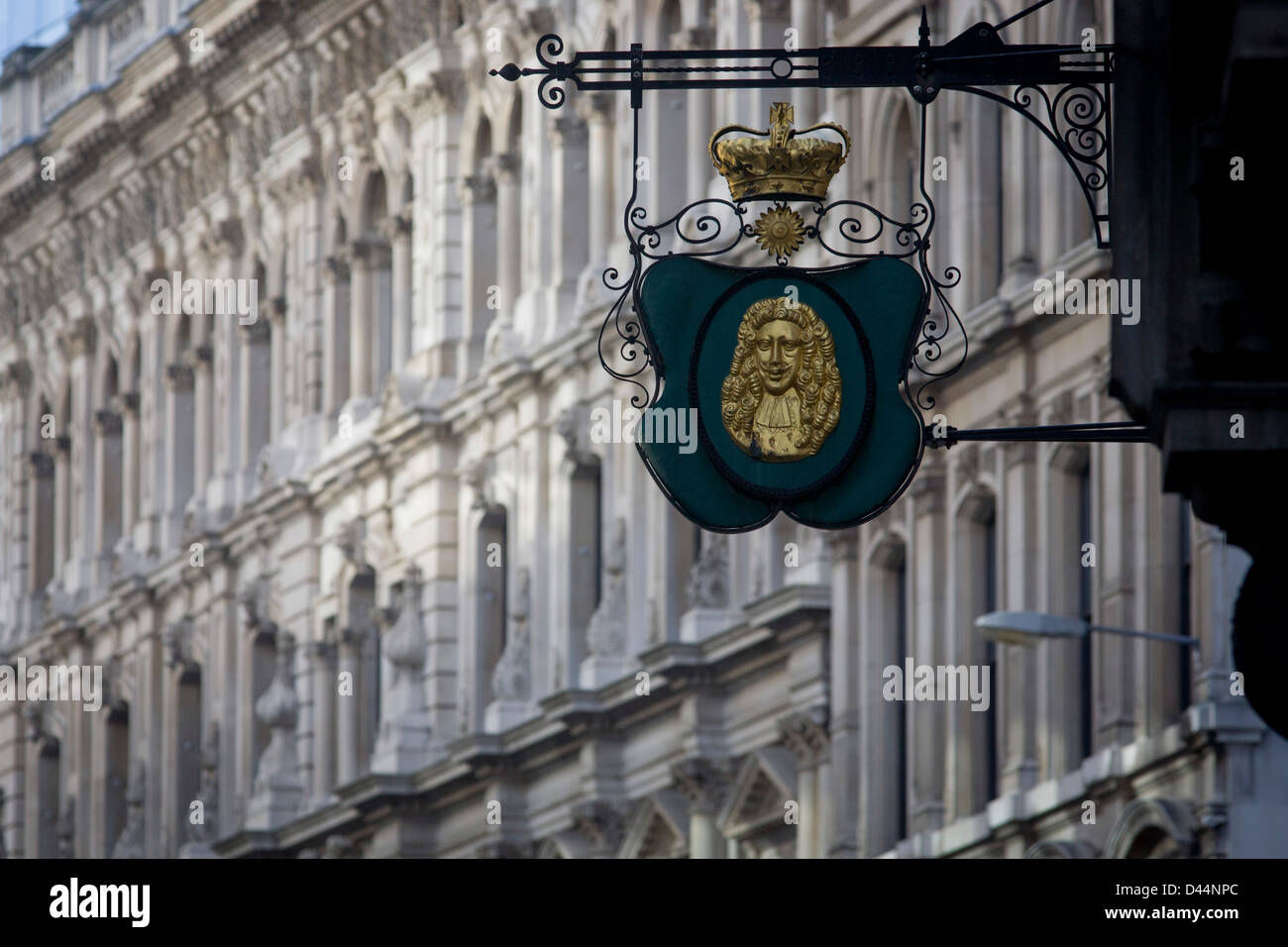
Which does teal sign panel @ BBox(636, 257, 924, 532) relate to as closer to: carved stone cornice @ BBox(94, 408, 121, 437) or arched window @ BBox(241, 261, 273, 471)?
arched window @ BBox(241, 261, 273, 471)

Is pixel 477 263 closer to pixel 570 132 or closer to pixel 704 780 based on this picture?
pixel 570 132

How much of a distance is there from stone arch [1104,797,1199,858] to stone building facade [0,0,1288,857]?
0.13ft

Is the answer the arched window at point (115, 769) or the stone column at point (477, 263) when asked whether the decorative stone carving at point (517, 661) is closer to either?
the stone column at point (477, 263)

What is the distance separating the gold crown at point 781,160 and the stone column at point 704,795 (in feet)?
98.2

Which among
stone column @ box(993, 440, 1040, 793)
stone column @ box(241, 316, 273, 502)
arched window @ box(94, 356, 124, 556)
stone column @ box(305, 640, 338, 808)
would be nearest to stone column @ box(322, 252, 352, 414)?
stone column @ box(241, 316, 273, 502)

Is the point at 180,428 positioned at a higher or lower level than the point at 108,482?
higher

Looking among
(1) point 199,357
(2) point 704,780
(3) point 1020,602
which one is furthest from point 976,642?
(1) point 199,357

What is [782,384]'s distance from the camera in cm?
1795

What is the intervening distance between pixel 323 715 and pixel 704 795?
12158 mm

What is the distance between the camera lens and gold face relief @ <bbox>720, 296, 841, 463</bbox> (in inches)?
711

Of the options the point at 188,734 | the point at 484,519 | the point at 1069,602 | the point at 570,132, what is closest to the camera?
the point at 1069,602

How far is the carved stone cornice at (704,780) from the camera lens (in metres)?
48.2

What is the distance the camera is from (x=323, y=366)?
199 feet
